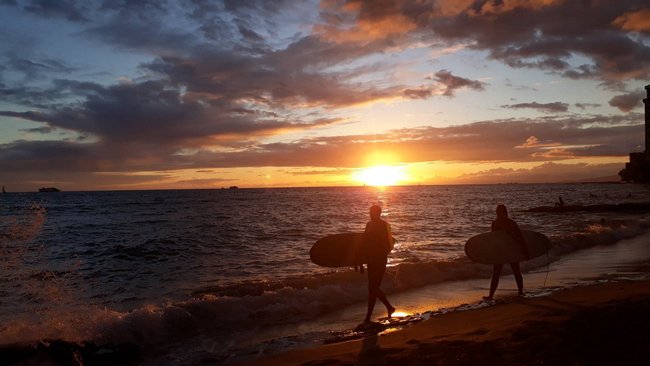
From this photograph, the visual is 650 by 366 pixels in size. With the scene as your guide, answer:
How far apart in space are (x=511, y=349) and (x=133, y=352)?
21.5 feet

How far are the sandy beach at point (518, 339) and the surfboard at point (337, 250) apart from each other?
8.23 ft

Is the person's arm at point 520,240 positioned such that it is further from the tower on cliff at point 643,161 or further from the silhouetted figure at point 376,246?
the tower on cliff at point 643,161

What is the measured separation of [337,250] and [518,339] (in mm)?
5147

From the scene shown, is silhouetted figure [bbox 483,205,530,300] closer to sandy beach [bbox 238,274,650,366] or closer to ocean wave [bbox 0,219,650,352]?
sandy beach [bbox 238,274,650,366]

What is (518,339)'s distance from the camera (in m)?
6.85

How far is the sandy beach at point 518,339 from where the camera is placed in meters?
5.98

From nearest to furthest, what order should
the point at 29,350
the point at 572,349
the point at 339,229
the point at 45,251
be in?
the point at 572,349, the point at 29,350, the point at 45,251, the point at 339,229

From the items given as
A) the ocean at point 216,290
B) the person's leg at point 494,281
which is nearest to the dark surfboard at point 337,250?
the ocean at point 216,290

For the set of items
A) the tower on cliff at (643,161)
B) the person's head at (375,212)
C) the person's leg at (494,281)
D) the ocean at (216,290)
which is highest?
the tower on cliff at (643,161)

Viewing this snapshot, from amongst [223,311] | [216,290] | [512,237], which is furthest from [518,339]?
[216,290]

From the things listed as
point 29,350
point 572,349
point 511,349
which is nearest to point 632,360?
point 572,349

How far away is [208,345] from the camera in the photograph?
29.9ft

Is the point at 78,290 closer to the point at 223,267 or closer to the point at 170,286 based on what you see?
the point at 170,286

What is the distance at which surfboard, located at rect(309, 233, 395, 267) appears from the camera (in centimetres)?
1103
